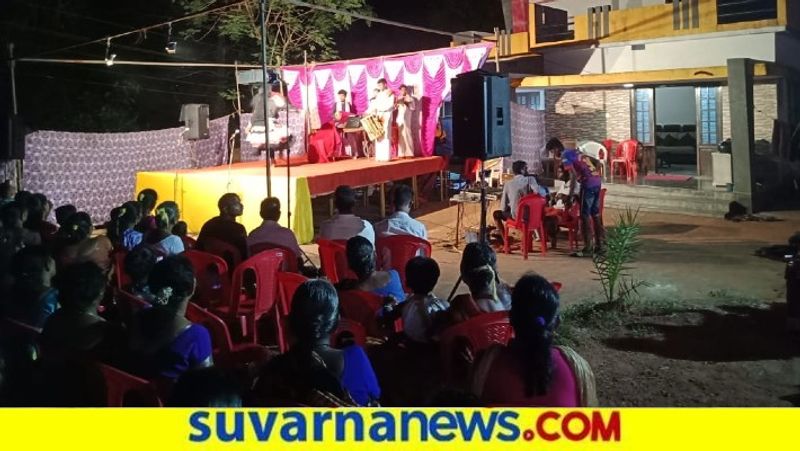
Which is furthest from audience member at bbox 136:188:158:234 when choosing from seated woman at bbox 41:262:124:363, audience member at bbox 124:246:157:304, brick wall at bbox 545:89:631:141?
brick wall at bbox 545:89:631:141

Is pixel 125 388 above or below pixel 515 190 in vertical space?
below

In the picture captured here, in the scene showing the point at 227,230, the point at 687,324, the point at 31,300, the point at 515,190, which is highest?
the point at 515,190

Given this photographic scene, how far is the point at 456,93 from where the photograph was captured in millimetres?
6512

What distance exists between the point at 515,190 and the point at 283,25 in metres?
9.90

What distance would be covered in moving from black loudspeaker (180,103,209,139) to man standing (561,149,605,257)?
18.4ft

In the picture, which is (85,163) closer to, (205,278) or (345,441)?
(205,278)

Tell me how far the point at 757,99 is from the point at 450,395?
40.4ft

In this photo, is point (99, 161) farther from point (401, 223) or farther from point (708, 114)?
point (708, 114)

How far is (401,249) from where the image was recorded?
5629mm

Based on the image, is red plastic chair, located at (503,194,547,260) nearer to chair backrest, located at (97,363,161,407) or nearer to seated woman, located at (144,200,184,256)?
seated woman, located at (144,200,184,256)

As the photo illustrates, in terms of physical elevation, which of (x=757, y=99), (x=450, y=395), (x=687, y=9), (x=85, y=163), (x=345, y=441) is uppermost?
(x=687, y=9)

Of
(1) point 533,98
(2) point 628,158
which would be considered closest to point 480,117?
(2) point 628,158

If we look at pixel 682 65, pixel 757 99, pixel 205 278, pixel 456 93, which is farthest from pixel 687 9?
pixel 205 278

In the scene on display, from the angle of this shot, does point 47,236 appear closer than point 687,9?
Yes
